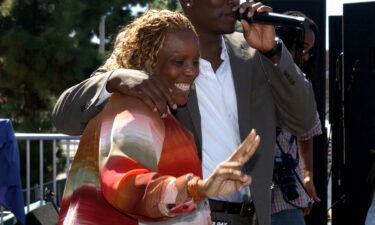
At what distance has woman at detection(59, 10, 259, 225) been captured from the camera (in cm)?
162

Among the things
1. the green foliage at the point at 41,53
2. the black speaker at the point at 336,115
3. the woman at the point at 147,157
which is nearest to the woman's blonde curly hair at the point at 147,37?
the woman at the point at 147,157

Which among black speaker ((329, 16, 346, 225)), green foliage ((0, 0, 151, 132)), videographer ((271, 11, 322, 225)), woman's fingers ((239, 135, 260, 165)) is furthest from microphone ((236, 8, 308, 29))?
green foliage ((0, 0, 151, 132))

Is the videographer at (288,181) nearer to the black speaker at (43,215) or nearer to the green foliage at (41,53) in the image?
the black speaker at (43,215)

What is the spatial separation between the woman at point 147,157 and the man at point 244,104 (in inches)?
12.7

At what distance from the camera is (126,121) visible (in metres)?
1.71

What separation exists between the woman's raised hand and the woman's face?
42 centimetres

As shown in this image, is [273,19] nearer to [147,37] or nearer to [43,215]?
[147,37]

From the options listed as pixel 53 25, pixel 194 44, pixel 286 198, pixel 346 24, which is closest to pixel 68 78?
pixel 53 25

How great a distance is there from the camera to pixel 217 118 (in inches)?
94.9

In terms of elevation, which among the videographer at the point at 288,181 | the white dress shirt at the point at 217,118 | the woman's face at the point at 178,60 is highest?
the woman's face at the point at 178,60

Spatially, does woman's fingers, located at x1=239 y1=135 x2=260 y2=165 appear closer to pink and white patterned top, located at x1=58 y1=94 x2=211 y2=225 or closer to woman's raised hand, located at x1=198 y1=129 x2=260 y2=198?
woman's raised hand, located at x1=198 y1=129 x2=260 y2=198

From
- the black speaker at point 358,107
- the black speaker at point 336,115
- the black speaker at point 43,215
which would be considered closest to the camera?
the black speaker at point 43,215

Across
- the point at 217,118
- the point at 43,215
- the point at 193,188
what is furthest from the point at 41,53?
the point at 193,188

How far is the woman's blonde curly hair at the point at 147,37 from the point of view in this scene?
1.95m
